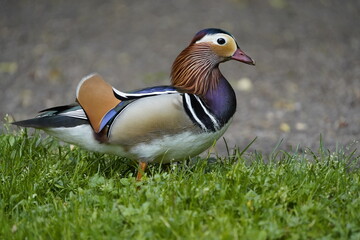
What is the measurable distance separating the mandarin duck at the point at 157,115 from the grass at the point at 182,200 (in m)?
0.18

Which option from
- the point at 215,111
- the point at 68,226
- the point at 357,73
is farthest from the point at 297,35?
the point at 68,226

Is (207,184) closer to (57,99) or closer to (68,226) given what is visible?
(68,226)

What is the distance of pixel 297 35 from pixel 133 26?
6.56 ft

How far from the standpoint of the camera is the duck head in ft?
12.1

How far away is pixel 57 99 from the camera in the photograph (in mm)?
6461

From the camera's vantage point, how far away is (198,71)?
3719 mm

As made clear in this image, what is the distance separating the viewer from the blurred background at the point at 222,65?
6.09 metres

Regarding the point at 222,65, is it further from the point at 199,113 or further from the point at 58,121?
the point at 58,121

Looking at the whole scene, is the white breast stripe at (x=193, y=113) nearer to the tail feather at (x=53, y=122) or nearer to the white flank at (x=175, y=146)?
the white flank at (x=175, y=146)

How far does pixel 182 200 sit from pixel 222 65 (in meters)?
3.98

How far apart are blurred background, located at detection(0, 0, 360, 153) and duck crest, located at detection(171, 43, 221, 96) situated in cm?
169

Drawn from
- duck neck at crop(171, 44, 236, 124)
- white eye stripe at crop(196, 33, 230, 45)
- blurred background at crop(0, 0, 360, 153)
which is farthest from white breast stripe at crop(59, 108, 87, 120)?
blurred background at crop(0, 0, 360, 153)

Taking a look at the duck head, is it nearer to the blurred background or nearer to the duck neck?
the duck neck

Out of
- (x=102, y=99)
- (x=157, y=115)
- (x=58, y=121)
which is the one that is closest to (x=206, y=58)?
(x=157, y=115)
